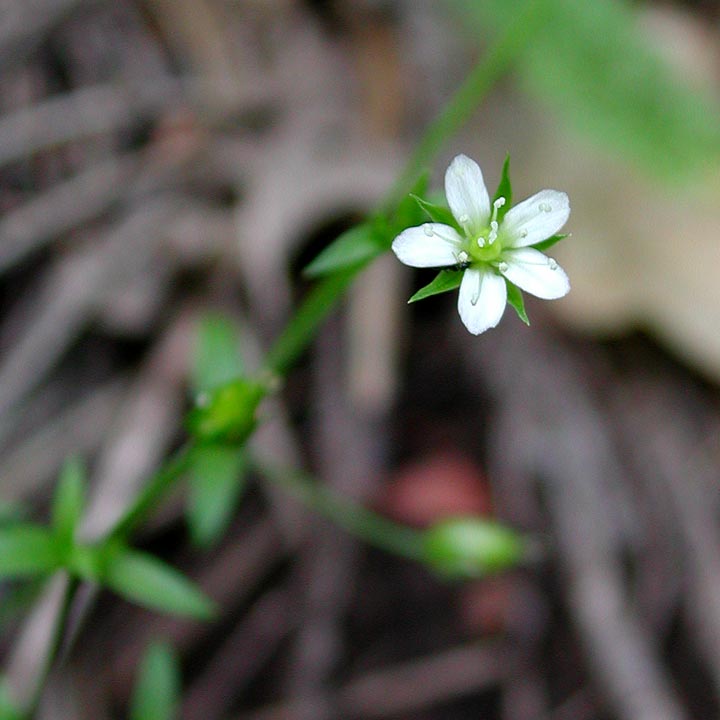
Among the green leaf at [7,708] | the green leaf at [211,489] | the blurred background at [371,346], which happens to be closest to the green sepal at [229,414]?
the green leaf at [211,489]

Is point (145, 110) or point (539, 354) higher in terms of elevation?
point (145, 110)

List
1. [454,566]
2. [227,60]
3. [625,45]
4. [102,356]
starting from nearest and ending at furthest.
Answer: [454,566] < [102,356] < [625,45] < [227,60]

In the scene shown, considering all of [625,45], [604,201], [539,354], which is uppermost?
[625,45]

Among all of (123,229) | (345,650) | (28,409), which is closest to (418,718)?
(345,650)

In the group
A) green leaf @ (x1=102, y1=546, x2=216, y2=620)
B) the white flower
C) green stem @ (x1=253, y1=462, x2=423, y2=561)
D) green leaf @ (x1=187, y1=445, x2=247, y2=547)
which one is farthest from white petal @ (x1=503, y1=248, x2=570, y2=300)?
green stem @ (x1=253, y1=462, x2=423, y2=561)

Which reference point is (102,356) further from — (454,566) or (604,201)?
(604,201)

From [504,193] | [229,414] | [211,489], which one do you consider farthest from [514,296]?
[211,489]
